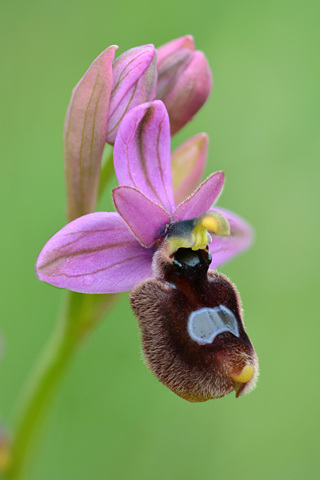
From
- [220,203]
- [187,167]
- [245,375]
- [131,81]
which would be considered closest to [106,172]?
[187,167]

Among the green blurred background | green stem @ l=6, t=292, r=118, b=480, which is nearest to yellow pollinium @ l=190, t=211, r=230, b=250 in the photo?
green stem @ l=6, t=292, r=118, b=480

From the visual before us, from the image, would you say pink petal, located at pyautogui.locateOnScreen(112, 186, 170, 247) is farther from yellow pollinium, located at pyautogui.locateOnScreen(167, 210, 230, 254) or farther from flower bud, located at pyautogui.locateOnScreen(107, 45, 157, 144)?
flower bud, located at pyautogui.locateOnScreen(107, 45, 157, 144)

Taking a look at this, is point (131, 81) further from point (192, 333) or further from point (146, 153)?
point (192, 333)

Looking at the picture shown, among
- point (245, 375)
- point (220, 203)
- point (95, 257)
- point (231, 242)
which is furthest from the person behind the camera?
point (220, 203)

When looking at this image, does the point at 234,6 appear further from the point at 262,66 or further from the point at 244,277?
the point at 244,277

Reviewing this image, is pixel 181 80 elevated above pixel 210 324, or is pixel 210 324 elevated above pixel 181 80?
pixel 181 80

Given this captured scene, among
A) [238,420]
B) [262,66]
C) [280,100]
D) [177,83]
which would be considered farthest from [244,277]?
[177,83]

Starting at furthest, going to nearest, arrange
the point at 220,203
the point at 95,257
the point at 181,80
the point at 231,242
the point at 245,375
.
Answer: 1. the point at 220,203
2. the point at 231,242
3. the point at 181,80
4. the point at 95,257
5. the point at 245,375
